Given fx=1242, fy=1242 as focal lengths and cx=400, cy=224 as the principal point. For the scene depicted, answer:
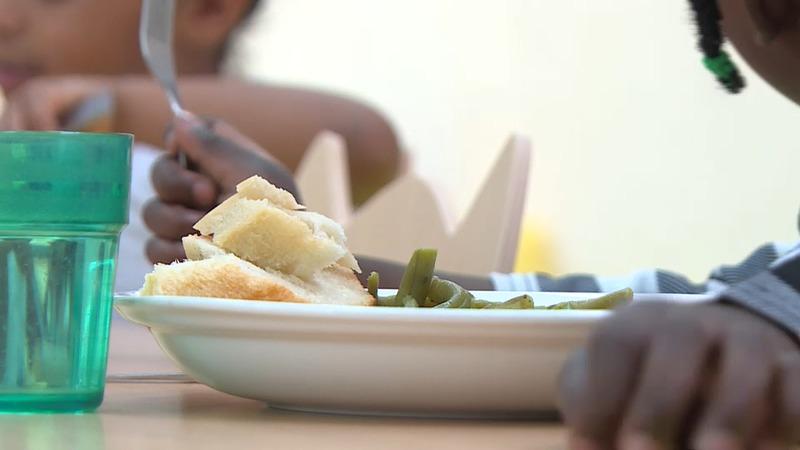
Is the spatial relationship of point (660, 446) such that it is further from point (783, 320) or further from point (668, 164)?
point (668, 164)

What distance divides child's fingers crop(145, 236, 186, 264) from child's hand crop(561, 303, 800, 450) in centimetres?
77

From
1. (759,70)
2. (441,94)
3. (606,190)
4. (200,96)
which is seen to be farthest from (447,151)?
(759,70)

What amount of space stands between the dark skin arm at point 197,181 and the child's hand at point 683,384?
0.68 m

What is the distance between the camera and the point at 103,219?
0.46 meters

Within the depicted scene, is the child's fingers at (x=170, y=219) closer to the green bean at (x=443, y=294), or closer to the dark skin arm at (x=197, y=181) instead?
the dark skin arm at (x=197, y=181)

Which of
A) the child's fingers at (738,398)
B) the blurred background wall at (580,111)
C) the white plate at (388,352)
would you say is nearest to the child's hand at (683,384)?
the child's fingers at (738,398)

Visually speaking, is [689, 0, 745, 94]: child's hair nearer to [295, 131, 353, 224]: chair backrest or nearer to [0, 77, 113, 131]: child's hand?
[295, 131, 353, 224]: chair backrest

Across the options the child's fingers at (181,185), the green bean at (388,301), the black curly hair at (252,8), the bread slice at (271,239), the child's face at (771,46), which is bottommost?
the child's fingers at (181,185)

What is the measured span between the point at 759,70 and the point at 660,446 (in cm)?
63

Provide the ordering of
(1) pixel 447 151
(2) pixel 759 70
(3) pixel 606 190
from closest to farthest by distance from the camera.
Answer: (2) pixel 759 70, (3) pixel 606 190, (1) pixel 447 151

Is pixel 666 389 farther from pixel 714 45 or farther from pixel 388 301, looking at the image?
pixel 714 45

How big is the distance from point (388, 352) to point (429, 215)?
3.37ft

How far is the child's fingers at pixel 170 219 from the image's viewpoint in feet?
3.36


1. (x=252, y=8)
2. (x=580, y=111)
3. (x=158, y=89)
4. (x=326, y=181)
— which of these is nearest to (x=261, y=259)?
(x=326, y=181)
